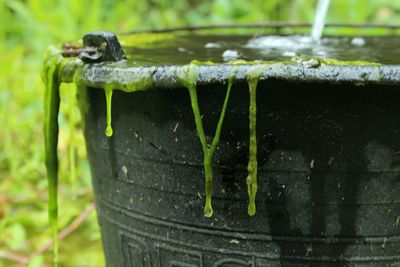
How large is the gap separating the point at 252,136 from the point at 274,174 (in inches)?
4.4

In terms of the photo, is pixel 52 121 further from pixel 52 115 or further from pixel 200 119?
pixel 200 119

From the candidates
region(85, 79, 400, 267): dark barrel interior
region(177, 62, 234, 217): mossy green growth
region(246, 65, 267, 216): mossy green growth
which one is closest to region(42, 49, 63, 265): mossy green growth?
region(85, 79, 400, 267): dark barrel interior

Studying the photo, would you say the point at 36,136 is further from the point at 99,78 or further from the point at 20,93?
the point at 99,78

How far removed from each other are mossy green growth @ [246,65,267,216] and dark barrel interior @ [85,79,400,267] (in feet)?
0.13

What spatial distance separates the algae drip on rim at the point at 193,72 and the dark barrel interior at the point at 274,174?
0.04m

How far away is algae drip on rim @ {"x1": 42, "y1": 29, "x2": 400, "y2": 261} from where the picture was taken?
95 cm

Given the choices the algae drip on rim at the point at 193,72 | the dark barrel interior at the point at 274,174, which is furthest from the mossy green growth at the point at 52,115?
the dark barrel interior at the point at 274,174

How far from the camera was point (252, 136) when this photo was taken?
3.29 ft

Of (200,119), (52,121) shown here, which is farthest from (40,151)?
(200,119)

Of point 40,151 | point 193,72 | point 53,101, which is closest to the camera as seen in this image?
point 193,72

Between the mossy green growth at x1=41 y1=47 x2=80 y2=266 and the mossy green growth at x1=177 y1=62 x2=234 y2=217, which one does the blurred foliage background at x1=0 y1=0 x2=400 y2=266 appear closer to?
the mossy green growth at x1=41 y1=47 x2=80 y2=266

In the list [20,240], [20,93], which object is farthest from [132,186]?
[20,93]

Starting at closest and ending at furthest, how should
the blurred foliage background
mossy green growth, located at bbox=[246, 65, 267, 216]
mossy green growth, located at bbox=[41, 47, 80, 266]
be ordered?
mossy green growth, located at bbox=[246, 65, 267, 216] < mossy green growth, located at bbox=[41, 47, 80, 266] < the blurred foliage background

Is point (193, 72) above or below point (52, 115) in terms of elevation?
above
